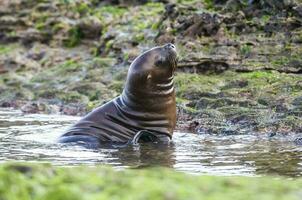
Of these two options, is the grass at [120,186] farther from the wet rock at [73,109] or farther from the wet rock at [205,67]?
the wet rock at [73,109]

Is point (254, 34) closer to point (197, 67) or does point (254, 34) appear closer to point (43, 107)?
point (197, 67)

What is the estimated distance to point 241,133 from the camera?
13148 millimetres

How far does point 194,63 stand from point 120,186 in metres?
13.5

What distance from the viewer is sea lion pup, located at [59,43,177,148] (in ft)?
40.6

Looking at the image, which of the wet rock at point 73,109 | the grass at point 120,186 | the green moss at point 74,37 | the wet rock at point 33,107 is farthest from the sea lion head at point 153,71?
the green moss at point 74,37

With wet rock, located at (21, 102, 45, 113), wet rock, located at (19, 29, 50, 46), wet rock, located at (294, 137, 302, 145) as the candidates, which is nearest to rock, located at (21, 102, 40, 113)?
wet rock, located at (21, 102, 45, 113)

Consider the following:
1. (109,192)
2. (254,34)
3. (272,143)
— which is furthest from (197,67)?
(109,192)

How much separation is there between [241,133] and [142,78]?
2.02 metres

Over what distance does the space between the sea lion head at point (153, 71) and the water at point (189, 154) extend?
0.98 metres

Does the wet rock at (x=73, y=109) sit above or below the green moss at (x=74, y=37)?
below

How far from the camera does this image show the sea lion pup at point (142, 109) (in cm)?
1237

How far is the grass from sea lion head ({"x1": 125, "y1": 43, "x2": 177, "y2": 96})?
7517 millimetres

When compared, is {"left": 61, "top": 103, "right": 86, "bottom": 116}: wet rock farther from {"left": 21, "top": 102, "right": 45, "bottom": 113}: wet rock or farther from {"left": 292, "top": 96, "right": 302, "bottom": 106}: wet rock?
{"left": 292, "top": 96, "right": 302, "bottom": 106}: wet rock

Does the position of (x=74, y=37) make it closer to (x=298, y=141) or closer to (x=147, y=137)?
(x=147, y=137)
